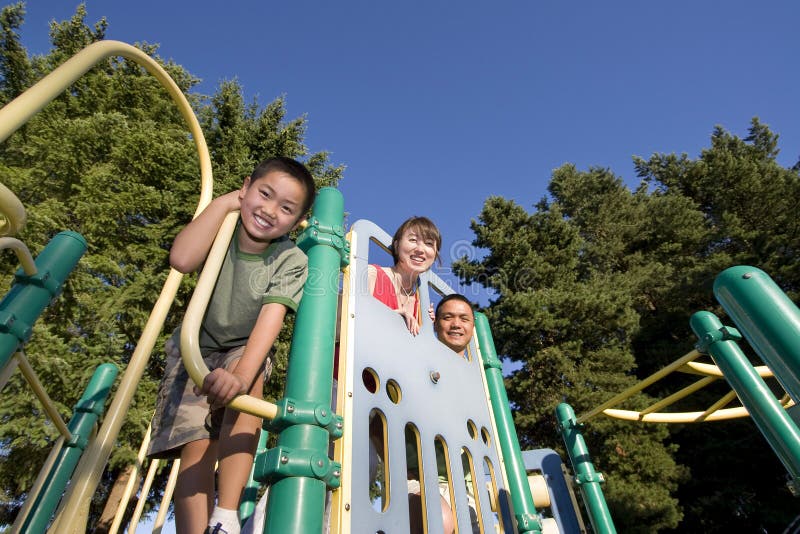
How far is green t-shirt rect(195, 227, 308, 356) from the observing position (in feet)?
4.55

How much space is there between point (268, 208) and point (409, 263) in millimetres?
1031

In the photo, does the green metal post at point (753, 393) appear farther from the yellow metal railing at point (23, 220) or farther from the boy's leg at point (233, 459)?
the yellow metal railing at point (23, 220)

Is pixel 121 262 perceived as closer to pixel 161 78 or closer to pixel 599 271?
pixel 161 78

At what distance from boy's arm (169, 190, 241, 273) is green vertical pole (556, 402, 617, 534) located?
8.15 ft

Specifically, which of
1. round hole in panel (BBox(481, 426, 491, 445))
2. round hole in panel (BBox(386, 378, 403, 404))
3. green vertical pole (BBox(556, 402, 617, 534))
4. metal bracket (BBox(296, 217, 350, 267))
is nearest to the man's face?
round hole in panel (BBox(481, 426, 491, 445))

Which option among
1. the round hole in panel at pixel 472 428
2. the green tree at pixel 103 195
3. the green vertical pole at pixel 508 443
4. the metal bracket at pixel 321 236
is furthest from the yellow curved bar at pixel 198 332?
the green tree at pixel 103 195

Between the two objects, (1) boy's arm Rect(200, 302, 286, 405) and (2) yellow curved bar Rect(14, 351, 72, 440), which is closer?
(1) boy's arm Rect(200, 302, 286, 405)

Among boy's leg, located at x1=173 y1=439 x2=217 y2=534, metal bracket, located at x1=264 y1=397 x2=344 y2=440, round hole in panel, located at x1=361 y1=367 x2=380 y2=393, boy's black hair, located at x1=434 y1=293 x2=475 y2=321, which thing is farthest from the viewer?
boy's black hair, located at x1=434 y1=293 x2=475 y2=321

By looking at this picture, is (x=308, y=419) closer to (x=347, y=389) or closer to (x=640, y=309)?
(x=347, y=389)

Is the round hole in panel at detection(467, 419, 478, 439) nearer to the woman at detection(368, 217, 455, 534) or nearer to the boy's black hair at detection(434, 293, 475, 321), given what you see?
the woman at detection(368, 217, 455, 534)

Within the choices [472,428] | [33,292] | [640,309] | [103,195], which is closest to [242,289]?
[33,292]

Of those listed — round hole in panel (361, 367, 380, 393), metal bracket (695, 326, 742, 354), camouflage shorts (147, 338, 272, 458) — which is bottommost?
camouflage shorts (147, 338, 272, 458)

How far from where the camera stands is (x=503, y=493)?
2.11 m

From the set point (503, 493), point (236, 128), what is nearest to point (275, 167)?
point (503, 493)
